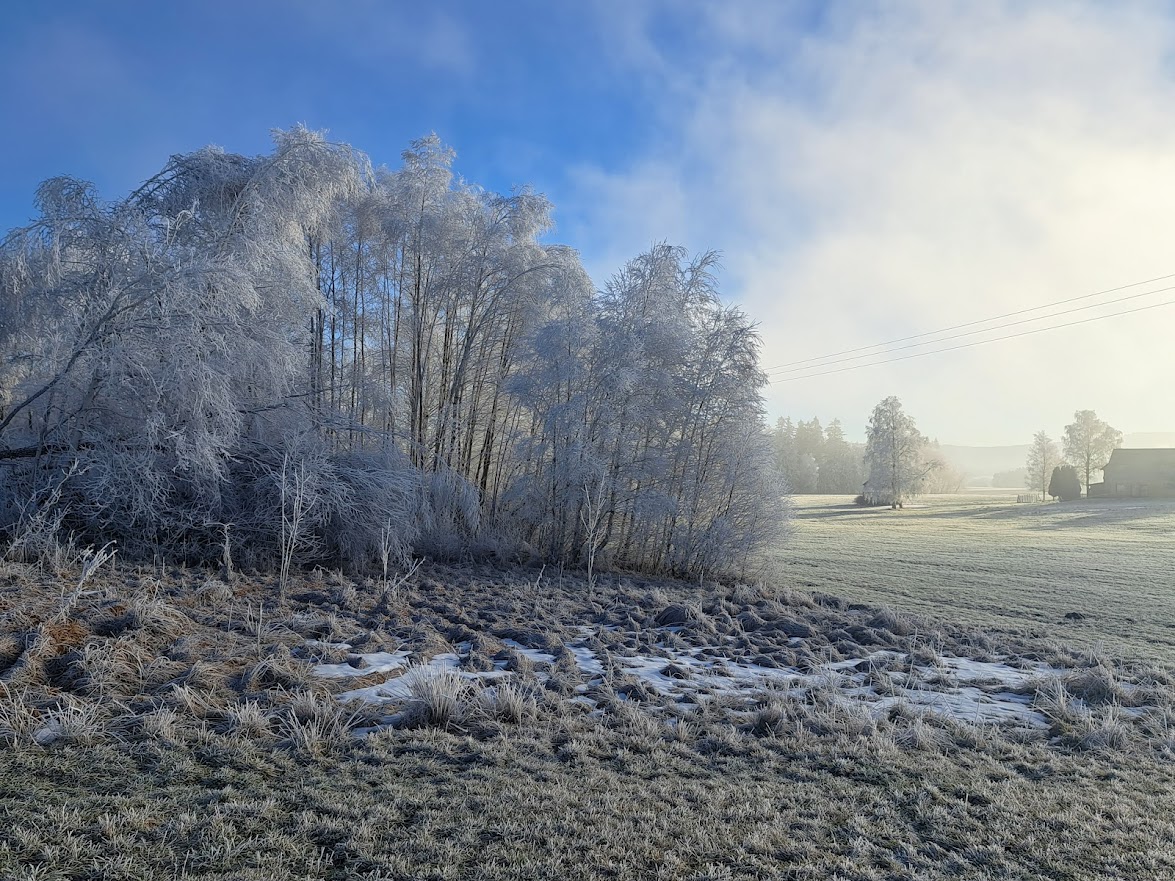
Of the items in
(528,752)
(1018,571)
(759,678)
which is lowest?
(1018,571)

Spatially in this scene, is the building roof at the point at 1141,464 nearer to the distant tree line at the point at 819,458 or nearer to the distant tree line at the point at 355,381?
the distant tree line at the point at 819,458

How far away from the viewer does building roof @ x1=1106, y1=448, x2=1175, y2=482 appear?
148 ft

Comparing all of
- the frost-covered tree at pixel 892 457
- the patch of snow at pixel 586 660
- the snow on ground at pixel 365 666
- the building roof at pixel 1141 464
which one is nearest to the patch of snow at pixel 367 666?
the snow on ground at pixel 365 666

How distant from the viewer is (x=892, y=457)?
46.1 metres

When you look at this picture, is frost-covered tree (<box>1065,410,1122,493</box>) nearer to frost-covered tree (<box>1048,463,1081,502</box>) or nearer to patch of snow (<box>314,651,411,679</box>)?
frost-covered tree (<box>1048,463,1081,502</box>)

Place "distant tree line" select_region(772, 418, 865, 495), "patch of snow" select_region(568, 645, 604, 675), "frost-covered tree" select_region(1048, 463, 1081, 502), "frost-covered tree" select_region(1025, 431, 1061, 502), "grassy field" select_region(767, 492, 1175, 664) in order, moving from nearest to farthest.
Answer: "patch of snow" select_region(568, 645, 604, 675) → "grassy field" select_region(767, 492, 1175, 664) → "frost-covered tree" select_region(1048, 463, 1081, 502) → "frost-covered tree" select_region(1025, 431, 1061, 502) → "distant tree line" select_region(772, 418, 865, 495)

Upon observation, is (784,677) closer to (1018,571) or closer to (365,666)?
(365,666)

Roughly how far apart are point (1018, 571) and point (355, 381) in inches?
649

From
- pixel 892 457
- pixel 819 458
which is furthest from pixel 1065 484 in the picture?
pixel 819 458

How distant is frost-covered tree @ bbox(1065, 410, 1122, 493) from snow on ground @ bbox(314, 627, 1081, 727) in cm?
5229

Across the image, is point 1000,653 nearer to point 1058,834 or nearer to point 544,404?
point 1058,834

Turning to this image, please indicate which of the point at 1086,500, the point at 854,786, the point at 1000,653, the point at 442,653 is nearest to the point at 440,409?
the point at 442,653

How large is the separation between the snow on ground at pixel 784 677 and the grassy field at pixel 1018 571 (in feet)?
10.7

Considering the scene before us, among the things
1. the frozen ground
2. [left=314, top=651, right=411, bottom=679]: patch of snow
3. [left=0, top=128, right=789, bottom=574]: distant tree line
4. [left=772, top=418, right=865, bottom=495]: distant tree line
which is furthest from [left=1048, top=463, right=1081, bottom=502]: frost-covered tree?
[left=314, top=651, right=411, bottom=679]: patch of snow
